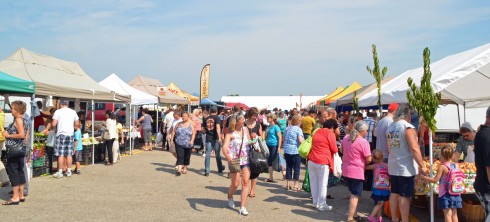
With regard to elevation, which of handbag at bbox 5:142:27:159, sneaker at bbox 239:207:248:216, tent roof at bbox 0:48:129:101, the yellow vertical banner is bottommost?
sneaker at bbox 239:207:248:216

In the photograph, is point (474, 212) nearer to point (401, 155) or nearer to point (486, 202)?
point (401, 155)

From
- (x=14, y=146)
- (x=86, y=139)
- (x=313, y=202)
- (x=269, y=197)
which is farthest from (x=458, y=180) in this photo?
(x=86, y=139)

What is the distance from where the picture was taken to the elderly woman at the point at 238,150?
6426mm

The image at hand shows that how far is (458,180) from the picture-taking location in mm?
5262

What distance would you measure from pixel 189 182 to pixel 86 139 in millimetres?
4118

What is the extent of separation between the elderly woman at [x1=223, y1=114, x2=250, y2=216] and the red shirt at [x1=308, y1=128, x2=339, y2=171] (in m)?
1.13

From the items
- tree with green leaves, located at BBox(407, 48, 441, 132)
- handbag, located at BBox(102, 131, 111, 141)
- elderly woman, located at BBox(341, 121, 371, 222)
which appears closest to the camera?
tree with green leaves, located at BBox(407, 48, 441, 132)

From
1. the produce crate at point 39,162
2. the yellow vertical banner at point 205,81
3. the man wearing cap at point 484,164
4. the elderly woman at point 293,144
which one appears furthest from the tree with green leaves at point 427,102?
the yellow vertical banner at point 205,81

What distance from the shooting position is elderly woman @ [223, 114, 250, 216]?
6426 mm

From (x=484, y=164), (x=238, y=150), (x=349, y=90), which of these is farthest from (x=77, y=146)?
(x=349, y=90)

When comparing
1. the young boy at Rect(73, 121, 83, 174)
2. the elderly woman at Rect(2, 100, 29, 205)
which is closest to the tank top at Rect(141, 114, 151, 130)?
the young boy at Rect(73, 121, 83, 174)

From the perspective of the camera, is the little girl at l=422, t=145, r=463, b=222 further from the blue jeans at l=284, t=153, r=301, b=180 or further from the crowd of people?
the blue jeans at l=284, t=153, r=301, b=180

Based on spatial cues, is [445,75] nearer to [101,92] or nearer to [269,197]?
[269,197]

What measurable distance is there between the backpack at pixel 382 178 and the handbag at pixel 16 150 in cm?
564
